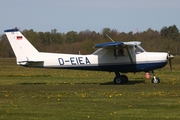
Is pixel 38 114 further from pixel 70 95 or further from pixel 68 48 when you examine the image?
pixel 68 48

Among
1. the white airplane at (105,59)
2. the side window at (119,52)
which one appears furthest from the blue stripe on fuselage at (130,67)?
the side window at (119,52)

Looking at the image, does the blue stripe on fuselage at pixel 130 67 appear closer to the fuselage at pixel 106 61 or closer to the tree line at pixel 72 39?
the fuselage at pixel 106 61

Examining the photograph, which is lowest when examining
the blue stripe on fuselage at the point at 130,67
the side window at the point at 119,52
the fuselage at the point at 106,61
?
the blue stripe on fuselage at the point at 130,67

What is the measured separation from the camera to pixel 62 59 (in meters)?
24.5

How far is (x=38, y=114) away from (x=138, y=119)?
277 centimetres

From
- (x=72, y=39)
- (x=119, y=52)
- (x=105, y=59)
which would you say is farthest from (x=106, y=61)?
(x=72, y=39)

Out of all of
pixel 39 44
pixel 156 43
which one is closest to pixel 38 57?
pixel 156 43

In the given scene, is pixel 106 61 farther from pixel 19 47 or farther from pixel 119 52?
pixel 19 47

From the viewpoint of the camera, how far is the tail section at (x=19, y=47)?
24.3 meters

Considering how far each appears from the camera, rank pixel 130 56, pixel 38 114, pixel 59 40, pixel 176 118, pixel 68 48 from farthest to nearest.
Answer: pixel 59 40, pixel 68 48, pixel 130 56, pixel 38 114, pixel 176 118

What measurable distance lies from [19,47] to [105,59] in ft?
15.4

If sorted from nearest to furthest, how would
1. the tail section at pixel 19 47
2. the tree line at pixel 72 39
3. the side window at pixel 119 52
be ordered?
the side window at pixel 119 52 → the tail section at pixel 19 47 → the tree line at pixel 72 39

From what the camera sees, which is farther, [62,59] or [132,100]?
[62,59]

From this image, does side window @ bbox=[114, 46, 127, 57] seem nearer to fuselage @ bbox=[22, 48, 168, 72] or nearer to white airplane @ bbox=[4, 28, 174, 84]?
white airplane @ bbox=[4, 28, 174, 84]
